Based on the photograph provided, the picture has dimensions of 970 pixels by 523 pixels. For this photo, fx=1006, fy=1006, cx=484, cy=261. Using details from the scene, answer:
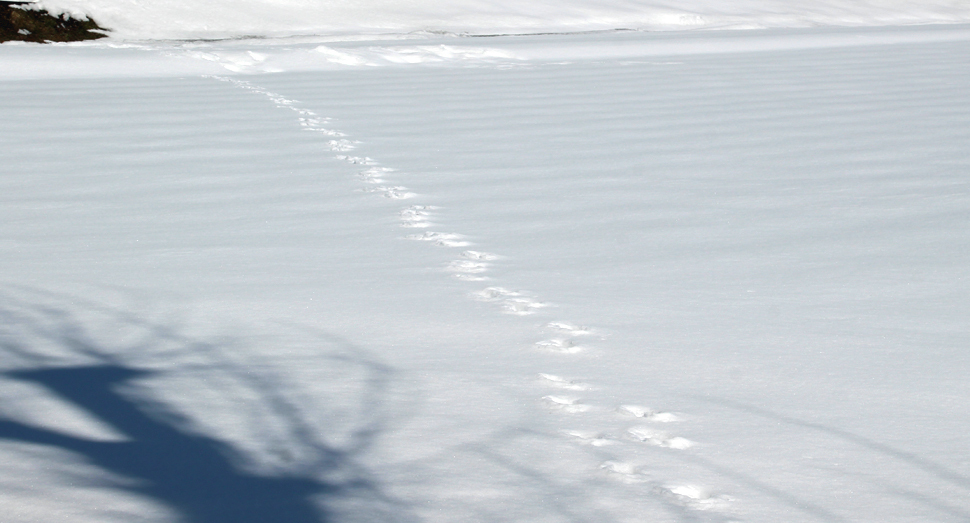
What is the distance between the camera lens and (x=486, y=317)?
248cm

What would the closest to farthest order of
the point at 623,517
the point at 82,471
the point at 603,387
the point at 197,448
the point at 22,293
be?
the point at 623,517, the point at 82,471, the point at 197,448, the point at 603,387, the point at 22,293

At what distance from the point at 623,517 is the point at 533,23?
1130cm

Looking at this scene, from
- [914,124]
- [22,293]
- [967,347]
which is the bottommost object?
[22,293]

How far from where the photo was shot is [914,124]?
17.3ft

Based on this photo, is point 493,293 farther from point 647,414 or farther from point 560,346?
point 647,414

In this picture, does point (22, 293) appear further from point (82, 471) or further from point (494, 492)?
point (494, 492)

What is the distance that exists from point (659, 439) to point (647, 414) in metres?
0.12

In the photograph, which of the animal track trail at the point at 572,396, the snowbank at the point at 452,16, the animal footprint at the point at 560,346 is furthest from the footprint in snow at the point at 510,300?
the snowbank at the point at 452,16

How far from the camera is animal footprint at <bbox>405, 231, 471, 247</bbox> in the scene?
3152 mm

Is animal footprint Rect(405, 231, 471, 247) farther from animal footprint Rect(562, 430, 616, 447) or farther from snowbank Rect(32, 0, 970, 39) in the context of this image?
snowbank Rect(32, 0, 970, 39)

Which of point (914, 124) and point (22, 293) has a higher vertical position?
point (914, 124)

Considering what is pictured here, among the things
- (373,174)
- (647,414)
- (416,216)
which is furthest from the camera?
(373,174)

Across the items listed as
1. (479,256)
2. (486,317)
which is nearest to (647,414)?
(486,317)

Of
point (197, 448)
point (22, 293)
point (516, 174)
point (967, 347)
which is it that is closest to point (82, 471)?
point (197, 448)
